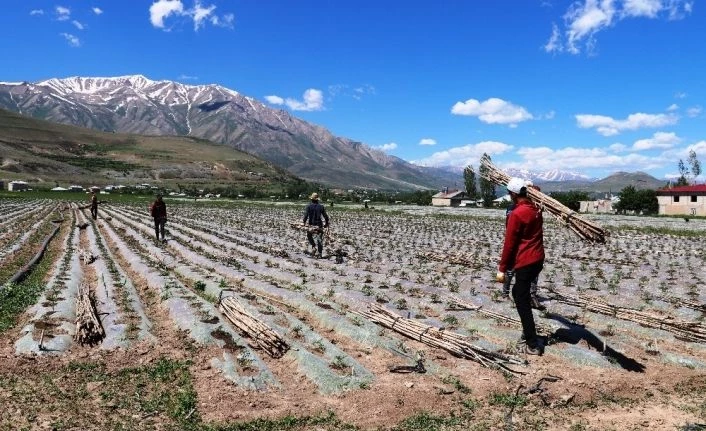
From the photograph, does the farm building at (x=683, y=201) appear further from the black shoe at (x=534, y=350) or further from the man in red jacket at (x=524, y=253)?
the man in red jacket at (x=524, y=253)

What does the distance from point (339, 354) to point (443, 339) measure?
1717mm

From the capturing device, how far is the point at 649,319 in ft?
30.2

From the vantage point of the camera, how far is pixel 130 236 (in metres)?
25.2

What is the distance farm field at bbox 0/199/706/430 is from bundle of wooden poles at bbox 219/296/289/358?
0.04 metres

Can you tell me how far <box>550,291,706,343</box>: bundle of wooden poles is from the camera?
8.59 m

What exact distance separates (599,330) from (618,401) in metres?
2.61

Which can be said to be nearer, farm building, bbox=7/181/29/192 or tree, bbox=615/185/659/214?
tree, bbox=615/185/659/214

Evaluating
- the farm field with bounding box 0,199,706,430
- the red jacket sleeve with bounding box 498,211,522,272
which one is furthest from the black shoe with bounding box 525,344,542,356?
the red jacket sleeve with bounding box 498,211,522,272

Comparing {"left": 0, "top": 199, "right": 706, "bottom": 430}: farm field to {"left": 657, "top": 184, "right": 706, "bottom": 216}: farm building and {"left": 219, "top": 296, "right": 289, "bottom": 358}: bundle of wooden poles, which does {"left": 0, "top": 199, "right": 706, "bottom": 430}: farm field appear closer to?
{"left": 219, "top": 296, "right": 289, "bottom": 358}: bundle of wooden poles

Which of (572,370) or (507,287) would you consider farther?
(507,287)

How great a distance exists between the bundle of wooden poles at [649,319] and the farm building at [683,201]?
72981mm

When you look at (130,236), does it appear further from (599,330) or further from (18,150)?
(18,150)

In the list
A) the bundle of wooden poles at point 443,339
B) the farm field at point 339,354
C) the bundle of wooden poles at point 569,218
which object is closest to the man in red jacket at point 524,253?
the bundle of wooden poles at point 443,339

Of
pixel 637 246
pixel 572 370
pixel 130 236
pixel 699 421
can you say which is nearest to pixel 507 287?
pixel 572 370
